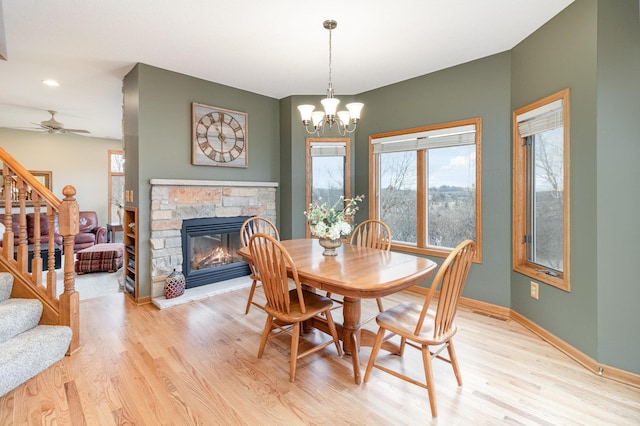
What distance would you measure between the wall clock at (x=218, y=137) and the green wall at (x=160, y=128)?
79 millimetres

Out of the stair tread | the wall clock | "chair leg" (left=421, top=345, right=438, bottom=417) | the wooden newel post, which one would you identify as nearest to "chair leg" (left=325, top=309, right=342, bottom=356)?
"chair leg" (left=421, top=345, right=438, bottom=417)

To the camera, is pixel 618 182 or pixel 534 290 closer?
pixel 618 182

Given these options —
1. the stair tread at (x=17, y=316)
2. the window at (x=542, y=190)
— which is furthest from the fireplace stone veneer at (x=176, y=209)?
the window at (x=542, y=190)

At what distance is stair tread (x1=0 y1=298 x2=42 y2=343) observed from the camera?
212 centimetres

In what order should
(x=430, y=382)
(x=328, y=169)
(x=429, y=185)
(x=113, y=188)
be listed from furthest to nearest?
(x=113, y=188)
(x=328, y=169)
(x=429, y=185)
(x=430, y=382)

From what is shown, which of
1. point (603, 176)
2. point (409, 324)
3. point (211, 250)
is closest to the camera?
point (409, 324)

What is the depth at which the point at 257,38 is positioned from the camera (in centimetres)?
284

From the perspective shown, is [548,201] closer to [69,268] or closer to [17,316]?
[69,268]

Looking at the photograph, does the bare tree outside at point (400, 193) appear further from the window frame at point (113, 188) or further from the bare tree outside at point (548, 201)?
the window frame at point (113, 188)

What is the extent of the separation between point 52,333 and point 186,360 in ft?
3.21

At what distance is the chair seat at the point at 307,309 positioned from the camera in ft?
6.66

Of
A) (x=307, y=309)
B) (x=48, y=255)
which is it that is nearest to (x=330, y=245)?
(x=307, y=309)

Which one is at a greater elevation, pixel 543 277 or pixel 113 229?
pixel 113 229

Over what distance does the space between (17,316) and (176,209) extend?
170 centimetres
